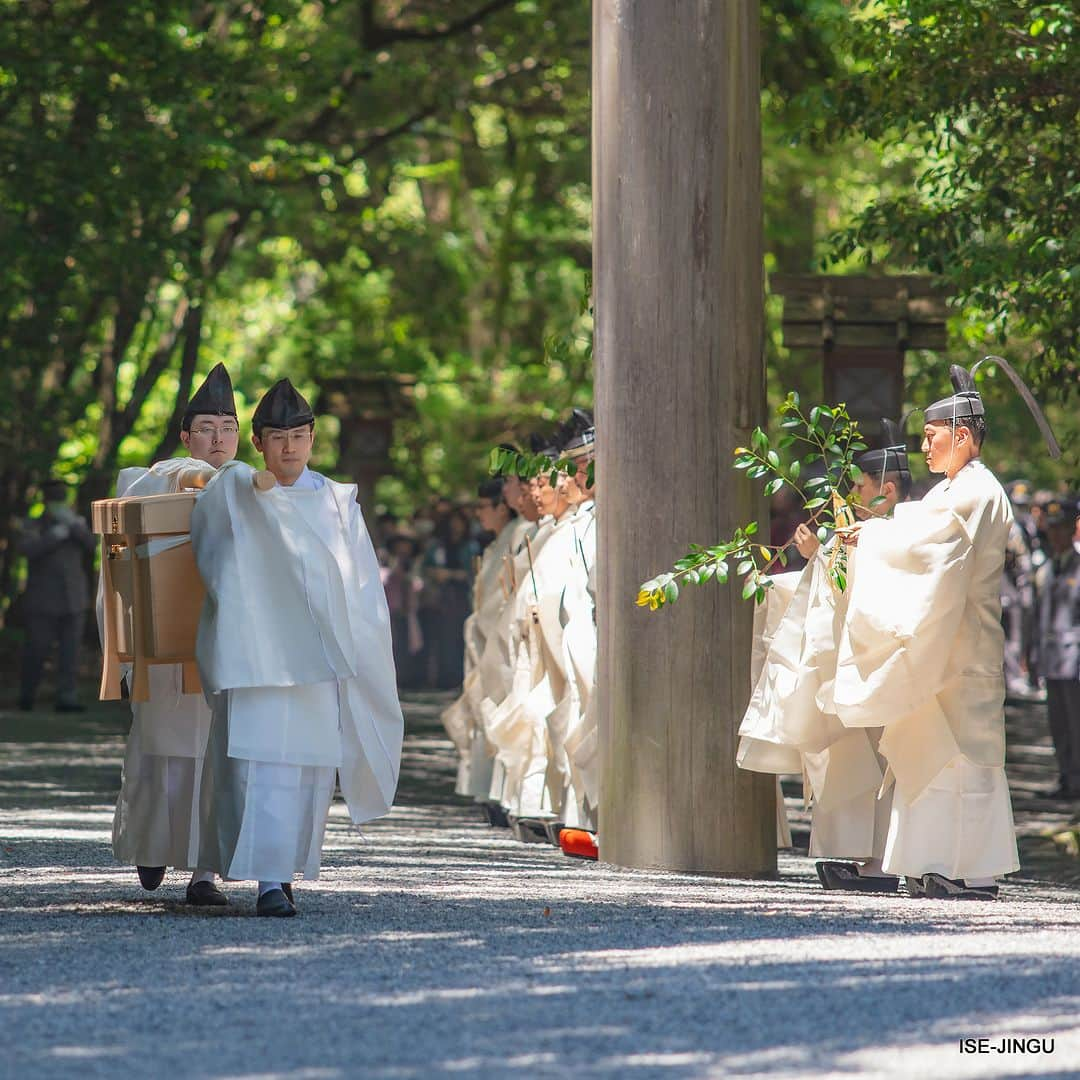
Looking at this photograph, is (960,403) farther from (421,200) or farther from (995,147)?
(421,200)

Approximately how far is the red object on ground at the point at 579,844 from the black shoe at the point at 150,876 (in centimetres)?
253

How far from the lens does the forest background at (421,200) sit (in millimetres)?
10969

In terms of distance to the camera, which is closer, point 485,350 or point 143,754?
point 143,754

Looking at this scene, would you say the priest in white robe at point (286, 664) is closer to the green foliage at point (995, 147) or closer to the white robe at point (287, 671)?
the white robe at point (287, 671)

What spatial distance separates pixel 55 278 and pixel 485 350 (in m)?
10.7

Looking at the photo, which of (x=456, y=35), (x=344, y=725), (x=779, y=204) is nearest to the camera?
(x=344, y=725)

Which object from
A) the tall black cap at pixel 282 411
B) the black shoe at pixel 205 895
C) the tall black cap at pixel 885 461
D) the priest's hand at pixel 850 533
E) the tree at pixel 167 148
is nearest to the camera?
the tall black cap at pixel 282 411

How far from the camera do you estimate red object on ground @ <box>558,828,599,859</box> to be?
9.62m

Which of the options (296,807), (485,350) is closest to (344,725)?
(296,807)

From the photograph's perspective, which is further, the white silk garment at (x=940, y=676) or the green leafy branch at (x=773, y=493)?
the green leafy branch at (x=773, y=493)

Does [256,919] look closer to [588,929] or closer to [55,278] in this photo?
[588,929]

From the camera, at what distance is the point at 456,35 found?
22078 mm

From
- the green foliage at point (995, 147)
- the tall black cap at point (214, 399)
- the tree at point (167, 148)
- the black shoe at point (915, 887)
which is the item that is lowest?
the black shoe at point (915, 887)

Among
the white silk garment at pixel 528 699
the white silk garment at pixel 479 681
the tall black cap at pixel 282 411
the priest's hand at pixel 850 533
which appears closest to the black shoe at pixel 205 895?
the tall black cap at pixel 282 411
